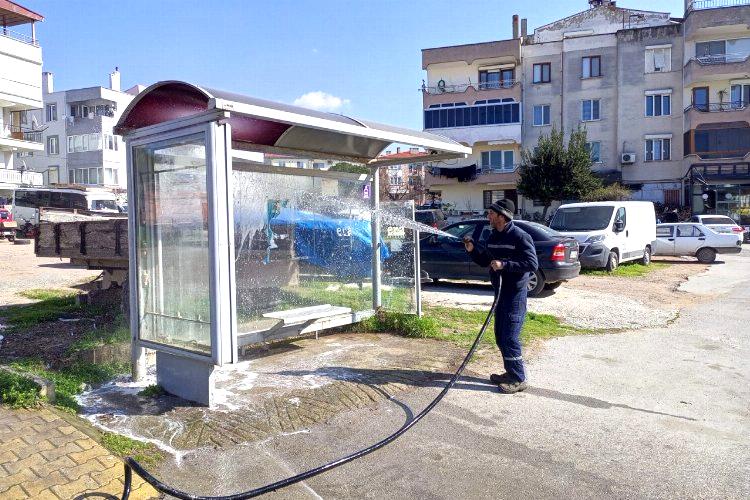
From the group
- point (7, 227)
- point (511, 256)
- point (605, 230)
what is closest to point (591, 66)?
point (605, 230)

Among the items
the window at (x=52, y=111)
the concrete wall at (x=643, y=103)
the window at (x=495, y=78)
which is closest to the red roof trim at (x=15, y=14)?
the window at (x=52, y=111)

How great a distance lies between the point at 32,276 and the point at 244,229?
10462mm

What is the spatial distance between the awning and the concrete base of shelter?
2.17 metres

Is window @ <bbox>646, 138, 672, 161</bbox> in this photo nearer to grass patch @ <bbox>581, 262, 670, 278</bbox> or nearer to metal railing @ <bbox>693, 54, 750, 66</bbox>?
metal railing @ <bbox>693, 54, 750, 66</bbox>

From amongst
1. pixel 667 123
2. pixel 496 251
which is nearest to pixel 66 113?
pixel 667 123

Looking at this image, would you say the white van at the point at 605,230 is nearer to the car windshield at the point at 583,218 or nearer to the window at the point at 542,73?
the car windshield at the point at 583,218

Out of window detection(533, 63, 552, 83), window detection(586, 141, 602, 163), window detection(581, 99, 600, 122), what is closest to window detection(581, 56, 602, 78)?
window detection(581, 99, 600, 122)

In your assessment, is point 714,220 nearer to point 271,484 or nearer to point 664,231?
point 664,231

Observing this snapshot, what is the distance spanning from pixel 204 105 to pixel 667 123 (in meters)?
43.2

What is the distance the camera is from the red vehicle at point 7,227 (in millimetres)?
29534

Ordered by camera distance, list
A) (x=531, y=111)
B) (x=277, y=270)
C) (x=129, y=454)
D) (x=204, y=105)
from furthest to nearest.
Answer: (x=531, y=111) < (x=277, y=270) < (x=204, y=105) < (x=129, y=454)

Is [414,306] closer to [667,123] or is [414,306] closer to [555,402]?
[555,402]

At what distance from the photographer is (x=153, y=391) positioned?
18.4 ft

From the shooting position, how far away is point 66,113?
55375mm
